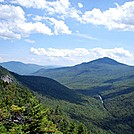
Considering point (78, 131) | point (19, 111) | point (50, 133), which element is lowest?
point (78, 131)

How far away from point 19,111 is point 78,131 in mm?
33895

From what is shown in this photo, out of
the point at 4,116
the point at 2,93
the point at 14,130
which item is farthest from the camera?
the point at 2,93

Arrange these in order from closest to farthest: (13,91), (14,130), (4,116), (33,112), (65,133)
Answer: (14,130) < (33,112) < (4,116) < (65,133) < (13,91)

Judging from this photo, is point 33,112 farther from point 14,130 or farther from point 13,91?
point 13,91

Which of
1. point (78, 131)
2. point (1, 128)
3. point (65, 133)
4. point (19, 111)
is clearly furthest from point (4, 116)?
point (78, 131)

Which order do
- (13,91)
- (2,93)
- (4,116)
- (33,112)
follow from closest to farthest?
1. (33,112)
2. (4,116)
3. (2,93)
4. (13,91)

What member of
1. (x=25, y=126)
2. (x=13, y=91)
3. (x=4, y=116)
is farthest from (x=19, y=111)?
(x=13, y=91)

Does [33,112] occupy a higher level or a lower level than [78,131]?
higher

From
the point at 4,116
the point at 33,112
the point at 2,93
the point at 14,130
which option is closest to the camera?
the point at 14,130

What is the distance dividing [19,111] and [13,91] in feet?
330

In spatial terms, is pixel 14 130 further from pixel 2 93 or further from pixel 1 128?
pixel 2 93

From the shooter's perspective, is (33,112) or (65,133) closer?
(33,112)

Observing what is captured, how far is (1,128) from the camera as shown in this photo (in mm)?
51562

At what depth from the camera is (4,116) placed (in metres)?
58.8
